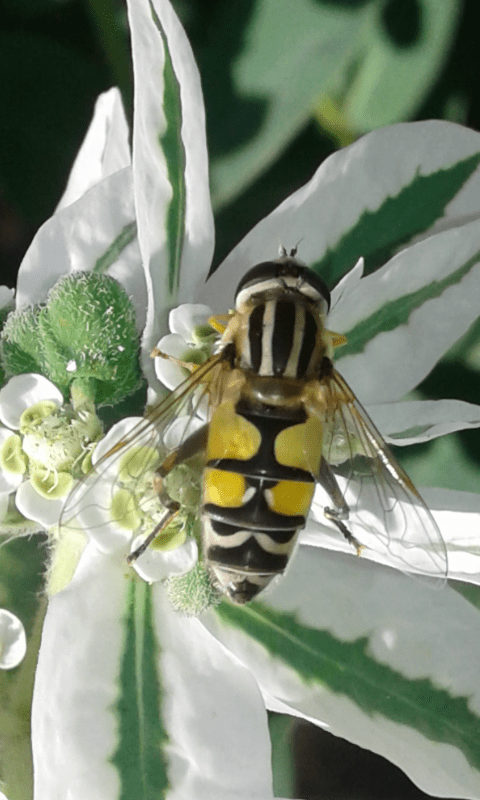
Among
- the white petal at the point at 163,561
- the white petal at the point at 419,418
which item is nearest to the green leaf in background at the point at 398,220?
the white petal at the point at 419,418

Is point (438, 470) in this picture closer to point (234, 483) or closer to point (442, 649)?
point (442, 649)

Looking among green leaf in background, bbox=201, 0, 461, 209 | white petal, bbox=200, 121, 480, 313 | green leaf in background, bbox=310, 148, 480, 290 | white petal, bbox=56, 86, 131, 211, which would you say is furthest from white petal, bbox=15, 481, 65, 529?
green leaf in background, bbox=201, 0, 461, 209

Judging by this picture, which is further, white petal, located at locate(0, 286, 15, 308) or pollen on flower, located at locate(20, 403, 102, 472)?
white petal, located at locate(0, 286, 15, 308)

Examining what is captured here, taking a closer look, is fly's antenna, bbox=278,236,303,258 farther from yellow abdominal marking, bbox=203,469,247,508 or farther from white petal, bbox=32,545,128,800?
white petal, bbox=32,545,128,800

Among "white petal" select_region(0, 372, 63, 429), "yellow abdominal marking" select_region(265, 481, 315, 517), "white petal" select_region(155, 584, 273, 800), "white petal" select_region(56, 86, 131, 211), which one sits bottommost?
"white petal" select_region(155, 584, 273, 800)

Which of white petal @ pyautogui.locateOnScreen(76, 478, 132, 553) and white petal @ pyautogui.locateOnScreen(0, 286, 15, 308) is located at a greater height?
white petal @ pyautogui.locateOnScreen(0, 286, 15, 308)

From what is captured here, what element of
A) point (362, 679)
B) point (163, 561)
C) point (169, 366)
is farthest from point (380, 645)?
point (169, 366)
